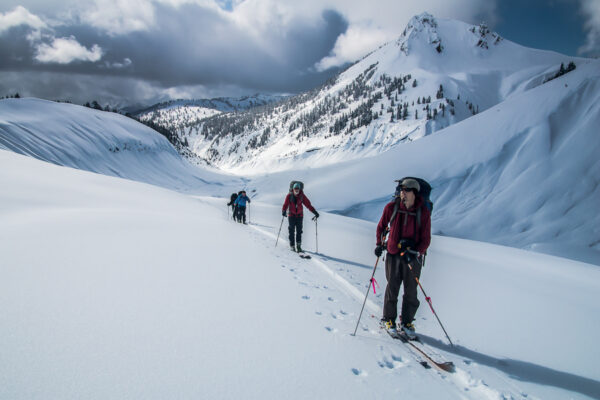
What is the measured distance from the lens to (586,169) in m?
19.9

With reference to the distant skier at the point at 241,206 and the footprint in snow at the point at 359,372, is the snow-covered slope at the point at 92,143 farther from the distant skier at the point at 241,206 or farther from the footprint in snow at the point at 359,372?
the footprint in snow at the point at 359,372

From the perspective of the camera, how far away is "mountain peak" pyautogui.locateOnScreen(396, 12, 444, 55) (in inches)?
6870

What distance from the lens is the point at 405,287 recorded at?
430cm

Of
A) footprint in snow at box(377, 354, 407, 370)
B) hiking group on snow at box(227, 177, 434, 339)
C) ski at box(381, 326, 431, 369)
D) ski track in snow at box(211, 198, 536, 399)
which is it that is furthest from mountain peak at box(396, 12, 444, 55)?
footprint in snow at box(377, 354, 407, 370)

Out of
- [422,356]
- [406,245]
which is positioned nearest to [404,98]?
[406,245]

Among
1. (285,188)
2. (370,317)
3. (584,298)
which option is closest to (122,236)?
(370,317)

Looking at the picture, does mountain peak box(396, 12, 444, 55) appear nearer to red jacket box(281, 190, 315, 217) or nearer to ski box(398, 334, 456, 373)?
red jacket box(281, 190, 315, 217)

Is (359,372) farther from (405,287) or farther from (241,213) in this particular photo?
(241,213)

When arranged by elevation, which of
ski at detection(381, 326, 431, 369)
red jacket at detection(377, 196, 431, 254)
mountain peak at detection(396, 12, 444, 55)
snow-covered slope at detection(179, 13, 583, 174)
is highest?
mountain peak at detection(396, 12, 444, 55)

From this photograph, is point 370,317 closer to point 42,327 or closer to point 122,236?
point 42,327

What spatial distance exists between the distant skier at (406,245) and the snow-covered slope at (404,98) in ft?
286

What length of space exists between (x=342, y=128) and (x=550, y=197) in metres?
99.6

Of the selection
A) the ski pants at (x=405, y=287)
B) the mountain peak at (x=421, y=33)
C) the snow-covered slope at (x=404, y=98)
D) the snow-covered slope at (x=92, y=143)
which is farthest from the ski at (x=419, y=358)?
the mountain peak at (x=421, y=33)

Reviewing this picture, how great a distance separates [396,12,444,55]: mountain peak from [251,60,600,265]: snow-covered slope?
584ft
